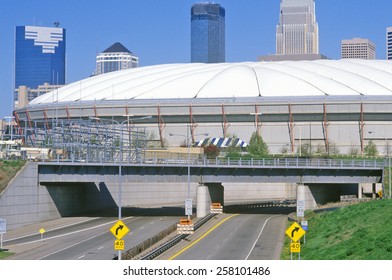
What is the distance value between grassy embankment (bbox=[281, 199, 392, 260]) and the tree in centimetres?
6730

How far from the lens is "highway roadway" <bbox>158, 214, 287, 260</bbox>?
5888cm

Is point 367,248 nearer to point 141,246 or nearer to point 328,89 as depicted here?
point 141,246

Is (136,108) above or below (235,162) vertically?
above

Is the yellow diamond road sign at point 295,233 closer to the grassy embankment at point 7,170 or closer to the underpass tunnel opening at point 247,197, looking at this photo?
the grassy embankment at point 7,170

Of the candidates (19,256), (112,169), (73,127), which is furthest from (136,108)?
(19,256)

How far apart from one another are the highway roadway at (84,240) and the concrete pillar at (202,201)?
297cm

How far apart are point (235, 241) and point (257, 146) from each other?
8200 cm

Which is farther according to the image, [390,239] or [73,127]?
[73,127]

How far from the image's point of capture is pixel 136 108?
161875mm

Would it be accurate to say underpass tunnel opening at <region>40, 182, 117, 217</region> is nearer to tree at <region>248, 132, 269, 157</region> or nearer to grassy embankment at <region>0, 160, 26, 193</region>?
grassy embankment at <region>0, 160, 26, 193</region>

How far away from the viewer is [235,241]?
69125mm

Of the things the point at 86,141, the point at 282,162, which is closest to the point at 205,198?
the point at 86,141

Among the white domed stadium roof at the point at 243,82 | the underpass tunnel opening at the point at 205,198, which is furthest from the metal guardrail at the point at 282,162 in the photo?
the white domed stadium roof at the point at 243,82

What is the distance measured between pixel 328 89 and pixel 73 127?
198 ft
